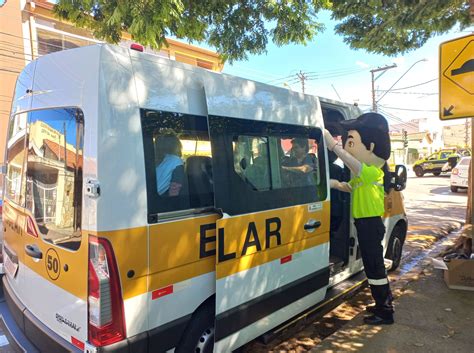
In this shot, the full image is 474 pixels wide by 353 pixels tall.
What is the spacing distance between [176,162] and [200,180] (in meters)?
0.23

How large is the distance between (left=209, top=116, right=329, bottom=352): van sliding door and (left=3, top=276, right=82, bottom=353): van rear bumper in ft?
Result: 3.25

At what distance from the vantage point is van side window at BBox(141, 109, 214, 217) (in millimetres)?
2215

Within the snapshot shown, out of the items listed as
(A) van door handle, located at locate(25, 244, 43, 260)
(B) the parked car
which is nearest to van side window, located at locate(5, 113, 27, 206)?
(A) van door handle, located at locate(25, 244, 43, 260)

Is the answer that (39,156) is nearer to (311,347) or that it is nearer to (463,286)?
(311,347)

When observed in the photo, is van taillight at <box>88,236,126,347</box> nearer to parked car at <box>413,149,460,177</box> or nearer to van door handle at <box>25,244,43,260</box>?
van door handle at <box>25,244,43,260</box>

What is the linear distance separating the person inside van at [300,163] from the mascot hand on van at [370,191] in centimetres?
35

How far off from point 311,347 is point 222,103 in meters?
2.36

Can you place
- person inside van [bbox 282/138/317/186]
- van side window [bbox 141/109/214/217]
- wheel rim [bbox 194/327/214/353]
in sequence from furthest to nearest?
1. person inside van [bbox 282/138/317/186]
2. wheel rim [bbox 194/327/214/353]
3. van side window [bbox 141/109/214/217]

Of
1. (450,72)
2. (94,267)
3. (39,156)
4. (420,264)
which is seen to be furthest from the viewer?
(420,264)

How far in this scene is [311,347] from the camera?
335 centimetres

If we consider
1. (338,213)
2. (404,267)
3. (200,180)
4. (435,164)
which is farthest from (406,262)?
(435,164)

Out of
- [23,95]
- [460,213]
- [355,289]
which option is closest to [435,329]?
[355,289]

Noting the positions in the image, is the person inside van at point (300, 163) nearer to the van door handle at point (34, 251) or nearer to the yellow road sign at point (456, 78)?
the yellow road sign at point (456, 78)

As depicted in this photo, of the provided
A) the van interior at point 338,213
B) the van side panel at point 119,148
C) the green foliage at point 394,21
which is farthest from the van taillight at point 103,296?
the green foliage at point 394,21
